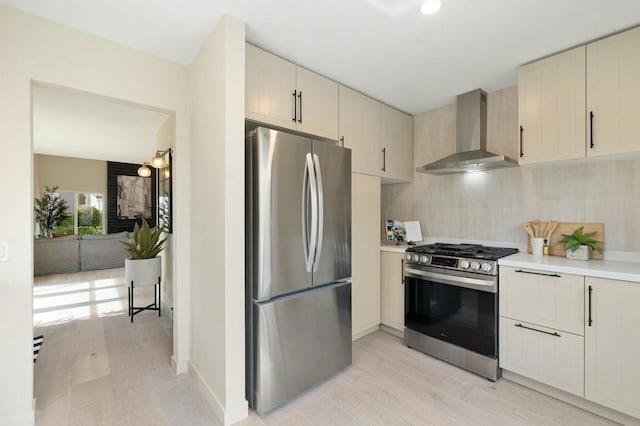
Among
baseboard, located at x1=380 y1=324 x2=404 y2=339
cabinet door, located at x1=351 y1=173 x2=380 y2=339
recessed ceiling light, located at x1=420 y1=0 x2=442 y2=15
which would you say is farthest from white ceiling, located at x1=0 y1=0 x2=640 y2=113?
baseboard, located at x1=380 y1=324 x2=404 y2=339

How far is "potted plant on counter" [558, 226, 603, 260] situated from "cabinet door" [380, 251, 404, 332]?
133 centimetres

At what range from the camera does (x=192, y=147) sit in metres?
2.31

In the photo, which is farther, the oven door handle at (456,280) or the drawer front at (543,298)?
the oven door handle at (456,280)

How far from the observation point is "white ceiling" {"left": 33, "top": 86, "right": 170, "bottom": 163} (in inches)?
127

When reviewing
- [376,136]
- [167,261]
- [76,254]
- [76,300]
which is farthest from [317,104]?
[76,254]

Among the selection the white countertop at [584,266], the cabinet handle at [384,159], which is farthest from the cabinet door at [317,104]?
the white countertop at [584,266]

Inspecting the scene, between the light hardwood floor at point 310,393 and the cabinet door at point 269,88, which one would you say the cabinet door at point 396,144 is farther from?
the light hardwood floor at point 310,393

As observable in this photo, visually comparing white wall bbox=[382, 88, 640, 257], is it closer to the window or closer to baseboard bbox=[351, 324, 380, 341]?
baseboard bbox=[351, 324, 380, 341]

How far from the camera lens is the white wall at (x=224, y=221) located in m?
1.74

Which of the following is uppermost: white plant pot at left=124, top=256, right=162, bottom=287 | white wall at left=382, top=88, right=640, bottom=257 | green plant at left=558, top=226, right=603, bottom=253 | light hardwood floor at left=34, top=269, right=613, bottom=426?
white wall at left=382, top=88, right=640, bottom=257

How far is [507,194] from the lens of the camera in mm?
2777

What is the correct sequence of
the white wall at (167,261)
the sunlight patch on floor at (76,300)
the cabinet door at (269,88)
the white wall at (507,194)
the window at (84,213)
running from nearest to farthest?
the cabinet door at (269,88), the white wall at (507,194), the white wall at (167,261), the sunlight patch on floor at (76,300), the window at (84,213)

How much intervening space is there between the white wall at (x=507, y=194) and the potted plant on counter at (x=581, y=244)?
0.10 meters

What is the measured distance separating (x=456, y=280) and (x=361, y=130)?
5.39 ft
